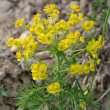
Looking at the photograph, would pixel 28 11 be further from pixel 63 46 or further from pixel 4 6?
pixel 63 46

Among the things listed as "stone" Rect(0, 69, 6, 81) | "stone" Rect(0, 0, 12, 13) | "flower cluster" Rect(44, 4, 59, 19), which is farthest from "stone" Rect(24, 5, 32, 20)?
"flower cluster" Rect(44, 4, 59, 19)

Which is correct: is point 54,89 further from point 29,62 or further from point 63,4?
point 63,4

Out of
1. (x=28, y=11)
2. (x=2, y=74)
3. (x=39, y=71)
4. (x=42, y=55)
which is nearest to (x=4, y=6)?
(x=28, y=11)

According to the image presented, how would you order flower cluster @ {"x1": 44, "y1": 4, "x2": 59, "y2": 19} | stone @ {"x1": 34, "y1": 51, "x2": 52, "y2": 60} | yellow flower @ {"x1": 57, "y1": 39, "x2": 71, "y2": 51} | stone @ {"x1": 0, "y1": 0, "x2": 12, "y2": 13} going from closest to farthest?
yellow flower @ {"x1": 57, "y1": 39, "x2": 71, "y2": 51} < flower cluster @ {"x1": 44, "y1": 4, "x2": 59, "y2": 19} < stone @ {"x1": 34, "y1": 51, "x2": 52, "y2": 60} < stone @ {"x1": 0, "y1": 0, "x2": 12, "y2": 13}

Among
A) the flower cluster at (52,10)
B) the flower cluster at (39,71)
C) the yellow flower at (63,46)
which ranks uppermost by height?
the flower cluster at (52,10)

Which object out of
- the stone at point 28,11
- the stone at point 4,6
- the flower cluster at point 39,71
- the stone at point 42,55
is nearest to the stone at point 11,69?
the stone at point 42,55

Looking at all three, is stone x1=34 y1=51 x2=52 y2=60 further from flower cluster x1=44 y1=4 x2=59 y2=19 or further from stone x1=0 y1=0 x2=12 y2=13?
stone x1=0 y1=0 x2=12 y2=13

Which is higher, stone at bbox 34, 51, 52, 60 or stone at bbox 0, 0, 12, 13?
stone at bbox 0, 0, 12, 13

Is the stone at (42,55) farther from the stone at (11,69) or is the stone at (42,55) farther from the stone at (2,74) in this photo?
the stone at (2,74)

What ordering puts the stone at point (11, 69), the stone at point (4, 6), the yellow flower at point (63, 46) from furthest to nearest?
the stone at point (4, 6)
the stone at point (11, 69)
the yellow flower at point (63, 46)

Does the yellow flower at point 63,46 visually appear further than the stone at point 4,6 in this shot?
No

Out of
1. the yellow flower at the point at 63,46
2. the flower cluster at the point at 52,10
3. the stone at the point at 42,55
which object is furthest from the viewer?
the stone at the point at 42,55
